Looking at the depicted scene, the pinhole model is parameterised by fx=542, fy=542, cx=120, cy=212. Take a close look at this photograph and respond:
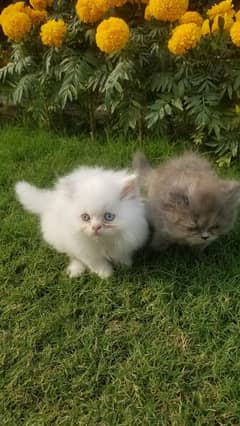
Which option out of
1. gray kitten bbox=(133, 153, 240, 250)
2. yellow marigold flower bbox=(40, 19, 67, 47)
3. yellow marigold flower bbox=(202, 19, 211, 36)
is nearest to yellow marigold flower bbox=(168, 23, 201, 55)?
yellow marigold flower bbox=(202, 19, 211, 36)

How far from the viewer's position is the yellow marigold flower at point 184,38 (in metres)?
3.51

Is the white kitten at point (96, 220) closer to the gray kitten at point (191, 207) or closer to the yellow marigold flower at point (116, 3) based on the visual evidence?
the gray kitten at point (191, 207)

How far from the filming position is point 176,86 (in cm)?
376

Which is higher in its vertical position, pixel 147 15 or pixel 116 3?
pixel 116 3

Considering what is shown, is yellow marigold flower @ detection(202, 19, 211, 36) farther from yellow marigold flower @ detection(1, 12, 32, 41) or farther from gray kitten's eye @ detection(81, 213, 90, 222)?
gray kitten's eye @ detection(81, 213, 90, 222)

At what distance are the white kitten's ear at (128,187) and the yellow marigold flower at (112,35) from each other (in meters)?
1.27

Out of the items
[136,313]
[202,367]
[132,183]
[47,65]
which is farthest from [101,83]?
[202,367]

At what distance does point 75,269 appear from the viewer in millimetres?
3000

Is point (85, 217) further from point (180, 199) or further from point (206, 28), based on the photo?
point (206, 28)

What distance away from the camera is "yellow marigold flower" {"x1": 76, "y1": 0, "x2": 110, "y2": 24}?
3.72 m

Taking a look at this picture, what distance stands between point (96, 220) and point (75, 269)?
51 centimetres

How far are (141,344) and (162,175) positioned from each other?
98 centimetres

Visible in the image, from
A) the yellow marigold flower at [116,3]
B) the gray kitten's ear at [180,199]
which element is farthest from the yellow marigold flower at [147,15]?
the gray kitten's ear at [180,199]

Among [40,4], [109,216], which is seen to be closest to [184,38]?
[40,4]
